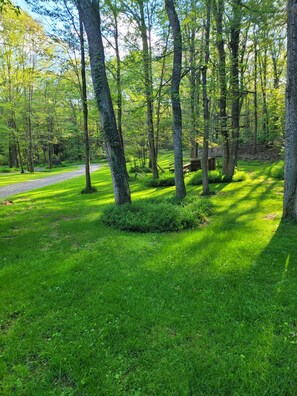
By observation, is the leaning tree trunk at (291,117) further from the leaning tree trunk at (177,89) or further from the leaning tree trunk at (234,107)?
the leaning tree trunk at (234,107)

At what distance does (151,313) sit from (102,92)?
528 centimetres

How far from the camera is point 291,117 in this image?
5023 millimetres

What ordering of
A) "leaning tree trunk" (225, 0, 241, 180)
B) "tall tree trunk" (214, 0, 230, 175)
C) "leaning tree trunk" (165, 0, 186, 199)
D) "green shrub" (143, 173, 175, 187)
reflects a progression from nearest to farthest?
"leaning tree trunk" (165, 0, 186, 199) → "tall tree trunk" (214, 0, 230, 175) → "leaning tree trunk" (225, 0, 241, 180) → "green shrub" (143, 173, 175, 187)

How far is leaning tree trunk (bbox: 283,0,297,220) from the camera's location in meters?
4.86

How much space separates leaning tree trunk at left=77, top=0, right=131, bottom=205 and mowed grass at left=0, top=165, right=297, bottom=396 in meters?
1.81

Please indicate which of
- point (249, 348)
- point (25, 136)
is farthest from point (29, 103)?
point (249, 348)

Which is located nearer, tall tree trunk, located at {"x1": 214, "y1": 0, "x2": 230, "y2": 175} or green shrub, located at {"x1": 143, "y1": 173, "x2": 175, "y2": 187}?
tall tree trunk, located at {"x1": 214, "y1": 0, "x2": 230, "y2": 175}

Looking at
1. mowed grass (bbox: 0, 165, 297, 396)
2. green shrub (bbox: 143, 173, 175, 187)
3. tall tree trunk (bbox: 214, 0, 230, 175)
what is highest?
tall tree trunk (bbox: 214, 0, 230, 175)

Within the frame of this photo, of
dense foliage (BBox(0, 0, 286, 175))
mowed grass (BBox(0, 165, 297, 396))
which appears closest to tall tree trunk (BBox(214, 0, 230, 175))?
dense foliage (BBox(0, 0, 286, 175))

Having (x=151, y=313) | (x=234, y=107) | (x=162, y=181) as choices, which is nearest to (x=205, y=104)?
(x=234, y=107)

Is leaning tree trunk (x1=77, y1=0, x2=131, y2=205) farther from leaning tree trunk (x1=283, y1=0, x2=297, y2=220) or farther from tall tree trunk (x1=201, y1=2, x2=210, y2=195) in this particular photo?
leaning tree trunk (x1=283, y1=0, x2=297, y2=220)

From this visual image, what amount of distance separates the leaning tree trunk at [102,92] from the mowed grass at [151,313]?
1.81m

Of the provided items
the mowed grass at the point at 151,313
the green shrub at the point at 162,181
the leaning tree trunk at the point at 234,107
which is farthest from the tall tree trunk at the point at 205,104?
the mowed grass at the point at 151,313

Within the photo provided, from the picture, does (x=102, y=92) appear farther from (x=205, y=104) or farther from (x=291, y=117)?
(x=291, y=117)
